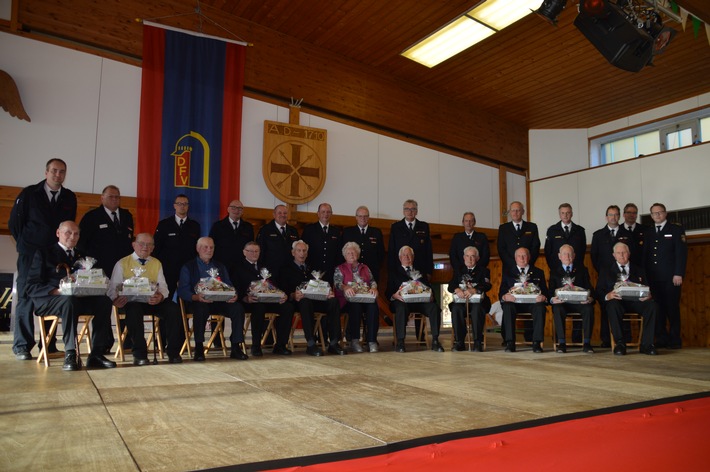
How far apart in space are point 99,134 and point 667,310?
7368 mm

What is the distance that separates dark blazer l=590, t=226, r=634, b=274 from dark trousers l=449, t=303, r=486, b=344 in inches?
70.6

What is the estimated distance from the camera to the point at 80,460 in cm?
179

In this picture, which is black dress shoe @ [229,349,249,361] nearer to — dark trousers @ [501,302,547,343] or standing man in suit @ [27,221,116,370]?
standing man in suit @ [27,221,116,370]

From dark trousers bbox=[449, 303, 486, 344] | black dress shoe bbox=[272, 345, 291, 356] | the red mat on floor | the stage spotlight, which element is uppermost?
the stage spotlight

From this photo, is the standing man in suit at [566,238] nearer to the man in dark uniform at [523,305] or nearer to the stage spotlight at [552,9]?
the man in dark uniform at [523,305]

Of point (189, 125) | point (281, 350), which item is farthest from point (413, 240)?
point (189, 125)

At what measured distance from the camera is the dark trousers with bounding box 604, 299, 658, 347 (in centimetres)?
547

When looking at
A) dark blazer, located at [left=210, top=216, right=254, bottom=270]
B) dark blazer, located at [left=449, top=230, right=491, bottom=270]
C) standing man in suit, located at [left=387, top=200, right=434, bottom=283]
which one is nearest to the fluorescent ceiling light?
standing man in suit, located at [left=387, top=200, right=434, bottom=283]

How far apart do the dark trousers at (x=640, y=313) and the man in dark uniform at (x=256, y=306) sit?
329 centimetres

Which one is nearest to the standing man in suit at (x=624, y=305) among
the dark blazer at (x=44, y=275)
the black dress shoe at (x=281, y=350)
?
the black dress shoe at (x=281, y=350)

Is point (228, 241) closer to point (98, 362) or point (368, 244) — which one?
point (368, 244)

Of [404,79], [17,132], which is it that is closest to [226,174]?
[17,132]

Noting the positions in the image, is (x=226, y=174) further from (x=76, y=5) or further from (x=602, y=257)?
(x=602, y=257)

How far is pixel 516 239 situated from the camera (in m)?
6.53
